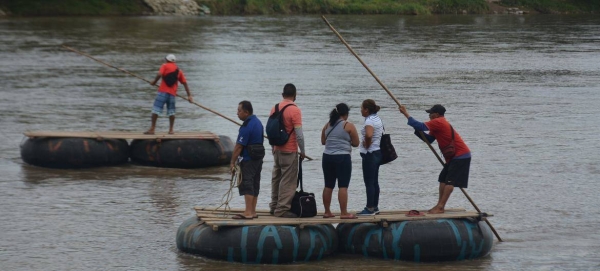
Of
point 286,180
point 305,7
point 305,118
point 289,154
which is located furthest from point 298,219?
point 305,7

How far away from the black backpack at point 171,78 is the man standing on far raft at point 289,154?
648cm

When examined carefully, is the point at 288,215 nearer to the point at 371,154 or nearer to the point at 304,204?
the point at 304,204

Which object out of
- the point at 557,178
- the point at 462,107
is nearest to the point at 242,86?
the point at 462,107

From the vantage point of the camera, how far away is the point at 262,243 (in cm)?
1253

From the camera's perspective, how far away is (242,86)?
3203cm

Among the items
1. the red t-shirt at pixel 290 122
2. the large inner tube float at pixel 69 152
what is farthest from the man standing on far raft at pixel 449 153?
the large inner tube float at pixel 69 152

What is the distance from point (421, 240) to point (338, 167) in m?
1.34

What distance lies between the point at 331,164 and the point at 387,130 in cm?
1111

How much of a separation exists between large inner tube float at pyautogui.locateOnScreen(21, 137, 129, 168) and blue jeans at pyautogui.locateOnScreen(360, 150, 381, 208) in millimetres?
6828

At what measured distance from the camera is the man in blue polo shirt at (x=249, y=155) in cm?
1300

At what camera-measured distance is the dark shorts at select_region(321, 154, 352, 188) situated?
13.1m

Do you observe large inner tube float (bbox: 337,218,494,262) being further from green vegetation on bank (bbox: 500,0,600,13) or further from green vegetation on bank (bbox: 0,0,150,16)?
green vegetation on bank (bbox: 500,0,600,13)

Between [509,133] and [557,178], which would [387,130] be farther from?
[557,178]

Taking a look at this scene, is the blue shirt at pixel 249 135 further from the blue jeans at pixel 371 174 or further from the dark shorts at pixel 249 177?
the blue jeans at pixel 371 174
